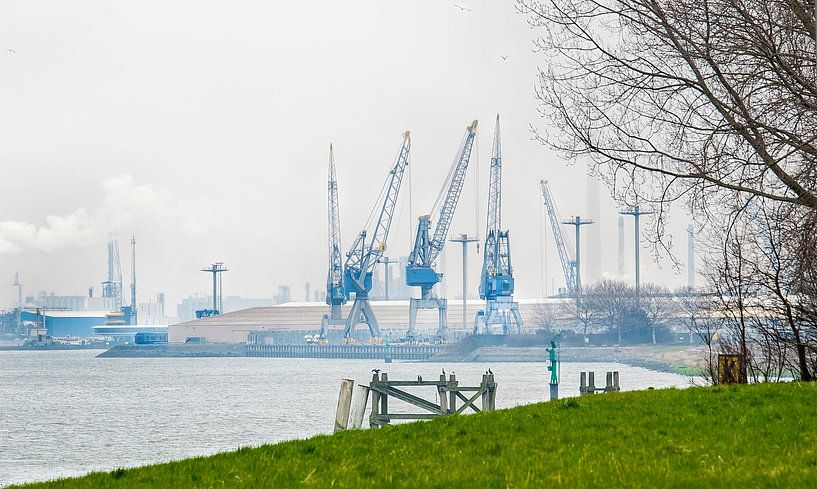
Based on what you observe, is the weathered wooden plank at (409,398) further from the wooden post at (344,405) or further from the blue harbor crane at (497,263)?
the blue harbor crane at (497,263)

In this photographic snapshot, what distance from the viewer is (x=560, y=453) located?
11.3 metres

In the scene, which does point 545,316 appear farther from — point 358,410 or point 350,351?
point 358,410

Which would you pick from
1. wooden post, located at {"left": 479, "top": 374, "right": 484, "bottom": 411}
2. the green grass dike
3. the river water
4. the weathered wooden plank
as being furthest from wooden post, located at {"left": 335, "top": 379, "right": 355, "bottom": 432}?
the river water

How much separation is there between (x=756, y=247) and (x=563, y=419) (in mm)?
9466

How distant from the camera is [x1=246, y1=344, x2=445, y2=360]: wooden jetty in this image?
527ft

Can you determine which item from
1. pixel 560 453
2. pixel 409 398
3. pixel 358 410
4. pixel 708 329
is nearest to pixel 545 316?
pixel 409 398

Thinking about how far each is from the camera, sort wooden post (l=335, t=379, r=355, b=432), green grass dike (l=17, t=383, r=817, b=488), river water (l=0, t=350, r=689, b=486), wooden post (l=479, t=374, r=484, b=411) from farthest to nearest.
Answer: river water (l=0, t=350, r=689, b=486)
wooden post (l=479, t=374, r=484, b=411)
wooden post (l=335, t=379, r=355, b=432)
green grass dike (l=17, t=383, r=817, b=488)

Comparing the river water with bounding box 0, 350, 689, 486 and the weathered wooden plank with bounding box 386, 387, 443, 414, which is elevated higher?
the weathered wooden plank with bounding box 386, 387, 443, 414

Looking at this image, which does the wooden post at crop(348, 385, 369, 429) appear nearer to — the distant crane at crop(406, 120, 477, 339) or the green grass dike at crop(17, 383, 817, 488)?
the green grass dike at crop(17, 383, 817, 488)

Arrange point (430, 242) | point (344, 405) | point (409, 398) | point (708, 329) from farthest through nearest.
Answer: point (430, 242) < point (409, 398) < point (708, 329) < point (344, 405)

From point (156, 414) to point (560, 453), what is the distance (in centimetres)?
5493

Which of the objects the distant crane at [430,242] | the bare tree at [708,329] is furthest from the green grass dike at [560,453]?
the distant crane at [430,242]

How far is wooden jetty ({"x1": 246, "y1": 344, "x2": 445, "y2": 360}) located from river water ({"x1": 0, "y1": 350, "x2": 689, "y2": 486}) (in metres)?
45.8

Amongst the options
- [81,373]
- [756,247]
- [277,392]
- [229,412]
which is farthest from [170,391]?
[756,247]
